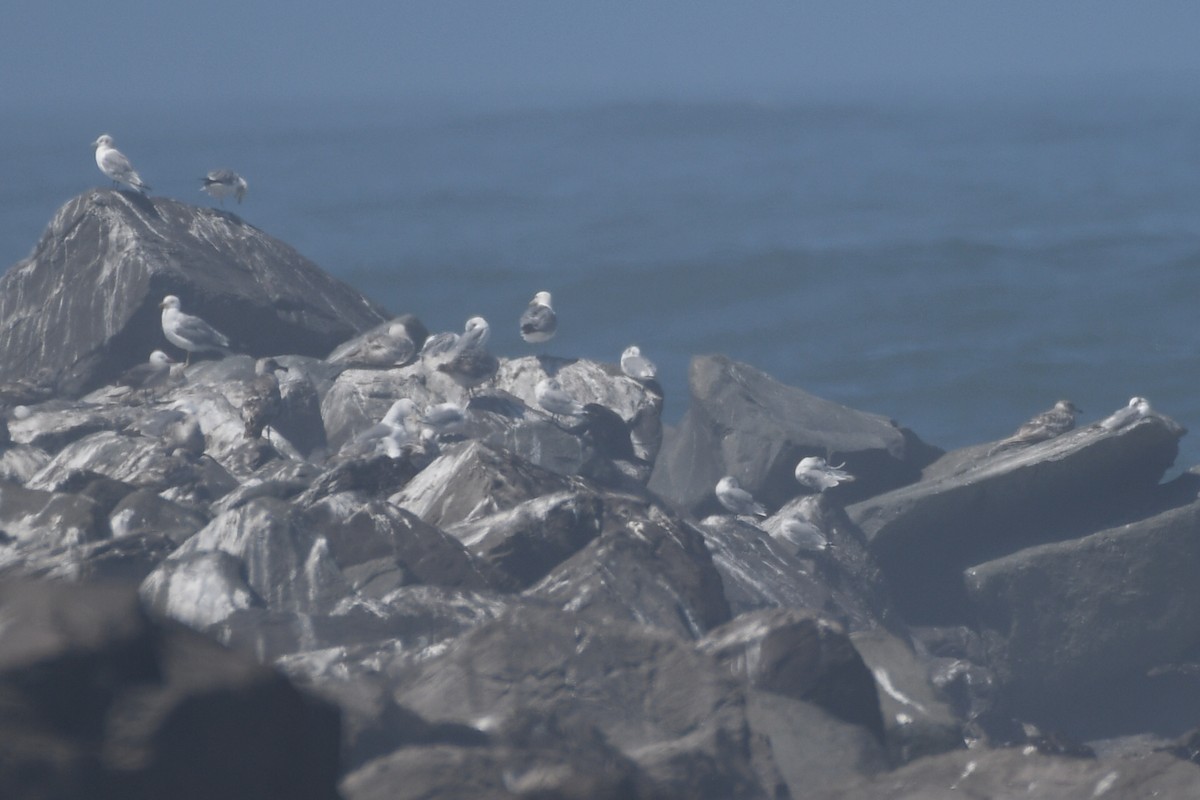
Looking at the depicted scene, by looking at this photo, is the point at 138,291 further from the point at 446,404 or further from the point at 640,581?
the point at 640,581

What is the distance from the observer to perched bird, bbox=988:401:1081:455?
1369 cm

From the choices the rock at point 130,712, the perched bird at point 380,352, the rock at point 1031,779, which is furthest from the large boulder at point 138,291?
the rock at point 130,712

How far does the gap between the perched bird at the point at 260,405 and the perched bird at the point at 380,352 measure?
153 centimetres

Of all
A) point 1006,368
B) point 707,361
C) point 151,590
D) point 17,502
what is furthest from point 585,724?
point 1006,368

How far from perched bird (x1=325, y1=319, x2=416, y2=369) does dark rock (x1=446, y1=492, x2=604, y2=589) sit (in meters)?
4.91

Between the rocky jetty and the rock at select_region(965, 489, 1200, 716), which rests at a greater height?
the rocky jetty

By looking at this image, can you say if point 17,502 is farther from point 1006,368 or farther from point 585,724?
point 1006,368

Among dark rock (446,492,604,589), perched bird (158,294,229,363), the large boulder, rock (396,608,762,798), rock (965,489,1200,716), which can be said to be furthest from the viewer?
the large boulder

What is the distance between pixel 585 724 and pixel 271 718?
3.40 meters

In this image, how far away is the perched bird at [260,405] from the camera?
12.2m

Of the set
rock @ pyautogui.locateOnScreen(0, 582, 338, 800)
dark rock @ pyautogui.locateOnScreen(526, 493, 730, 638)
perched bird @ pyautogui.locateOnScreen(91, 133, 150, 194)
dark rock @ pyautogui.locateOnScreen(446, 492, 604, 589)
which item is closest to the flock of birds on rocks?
perched bird @ pyautogui.locateOnScreen(91, 133, 150, 194)

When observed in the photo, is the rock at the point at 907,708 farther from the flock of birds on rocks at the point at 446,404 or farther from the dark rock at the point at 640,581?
the flock of birds on rocks at the point at 446,404

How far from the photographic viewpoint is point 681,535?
9.71m

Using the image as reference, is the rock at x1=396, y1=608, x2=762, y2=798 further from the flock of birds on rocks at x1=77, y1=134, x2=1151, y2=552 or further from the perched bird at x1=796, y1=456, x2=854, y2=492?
the perched bird at x1=796, y1=456, x2=854, y2=492
